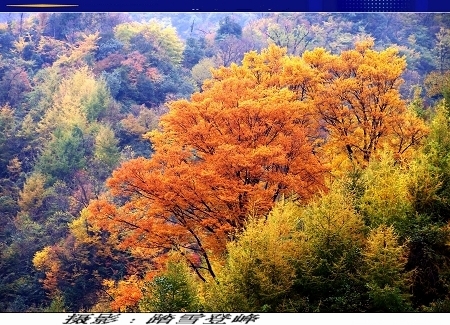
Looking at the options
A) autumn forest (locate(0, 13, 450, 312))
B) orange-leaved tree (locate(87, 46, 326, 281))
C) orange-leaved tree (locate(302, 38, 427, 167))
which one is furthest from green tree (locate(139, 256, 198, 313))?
orange-leaved tree (locate(302, 38, 427, 167))

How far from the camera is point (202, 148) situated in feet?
36.3

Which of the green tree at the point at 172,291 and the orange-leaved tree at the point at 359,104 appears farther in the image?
the orange-leaved tree at the point at 359,104

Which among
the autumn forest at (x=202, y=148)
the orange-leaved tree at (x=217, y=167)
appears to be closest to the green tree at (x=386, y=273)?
the autumn forest at (x=202, y=148)

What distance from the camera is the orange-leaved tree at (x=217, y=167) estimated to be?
1099cm

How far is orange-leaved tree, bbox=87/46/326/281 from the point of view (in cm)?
1099

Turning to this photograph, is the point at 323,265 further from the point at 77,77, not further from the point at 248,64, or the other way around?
the point at 77,77

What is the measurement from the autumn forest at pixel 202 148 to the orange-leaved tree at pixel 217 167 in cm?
2

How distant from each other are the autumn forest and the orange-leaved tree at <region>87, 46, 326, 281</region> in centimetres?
2

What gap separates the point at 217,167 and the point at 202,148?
296 mm

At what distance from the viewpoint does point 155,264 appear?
36.7ft

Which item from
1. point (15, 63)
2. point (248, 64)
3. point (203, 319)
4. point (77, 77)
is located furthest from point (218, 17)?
point (203, 319)

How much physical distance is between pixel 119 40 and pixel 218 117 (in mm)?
1554

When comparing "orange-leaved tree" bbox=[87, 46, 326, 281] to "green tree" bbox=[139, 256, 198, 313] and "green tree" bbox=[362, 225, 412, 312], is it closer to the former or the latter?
"green tree" bbox=[139, 256, 198, 313]

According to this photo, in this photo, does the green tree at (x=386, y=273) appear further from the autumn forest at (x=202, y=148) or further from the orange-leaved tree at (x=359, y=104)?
the orange-leaved tree at (x=359, y=104)
